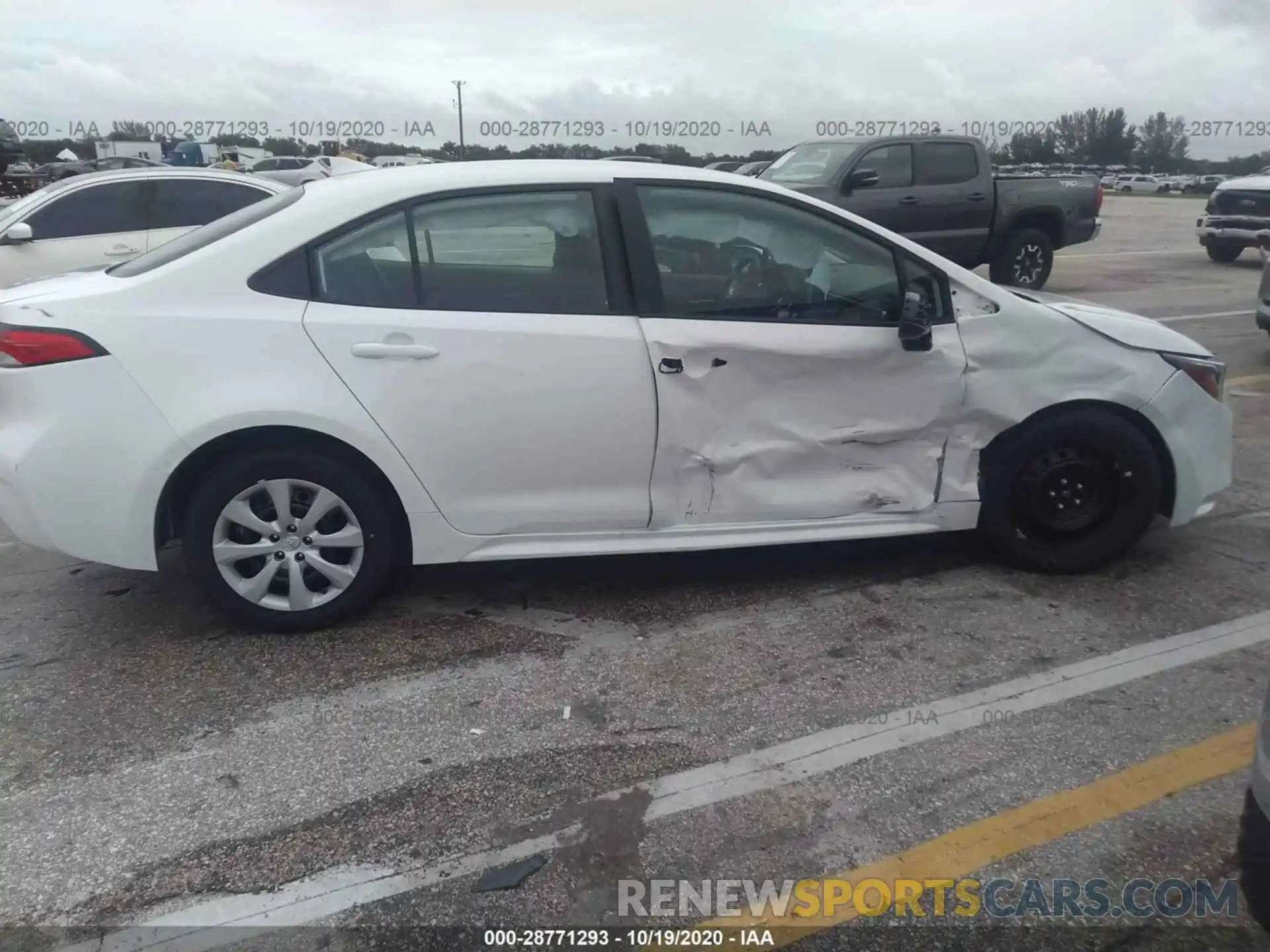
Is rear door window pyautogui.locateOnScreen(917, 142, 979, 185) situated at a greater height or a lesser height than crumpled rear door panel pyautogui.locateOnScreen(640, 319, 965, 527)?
greater

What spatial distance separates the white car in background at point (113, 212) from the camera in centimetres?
793

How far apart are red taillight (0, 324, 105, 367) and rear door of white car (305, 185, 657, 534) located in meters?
0.72

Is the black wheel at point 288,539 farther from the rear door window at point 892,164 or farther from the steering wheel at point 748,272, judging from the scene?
the rear door window at point 892,164

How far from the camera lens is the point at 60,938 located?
231cm

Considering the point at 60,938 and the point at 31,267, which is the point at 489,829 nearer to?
the point at 60,938

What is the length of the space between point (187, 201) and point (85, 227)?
2.65ft

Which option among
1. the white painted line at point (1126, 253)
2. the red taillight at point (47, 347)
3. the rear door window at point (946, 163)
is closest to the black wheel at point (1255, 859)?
the red taillight at point (47, 347)

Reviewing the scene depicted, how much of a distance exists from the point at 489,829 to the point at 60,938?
1.01 meters

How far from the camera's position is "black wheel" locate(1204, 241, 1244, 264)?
52.7ft

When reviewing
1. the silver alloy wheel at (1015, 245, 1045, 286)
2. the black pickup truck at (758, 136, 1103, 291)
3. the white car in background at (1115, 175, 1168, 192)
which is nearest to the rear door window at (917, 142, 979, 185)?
the black pickup truck at (758, 136, 1103, 291)

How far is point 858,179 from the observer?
1062cm

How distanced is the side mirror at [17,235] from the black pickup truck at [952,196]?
717 cm

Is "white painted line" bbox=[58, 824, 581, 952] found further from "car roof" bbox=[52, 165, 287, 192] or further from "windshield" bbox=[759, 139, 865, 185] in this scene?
"windshield" bbox=[759, 139, 865, 185]

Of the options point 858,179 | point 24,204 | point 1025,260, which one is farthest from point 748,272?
point 1025,260
